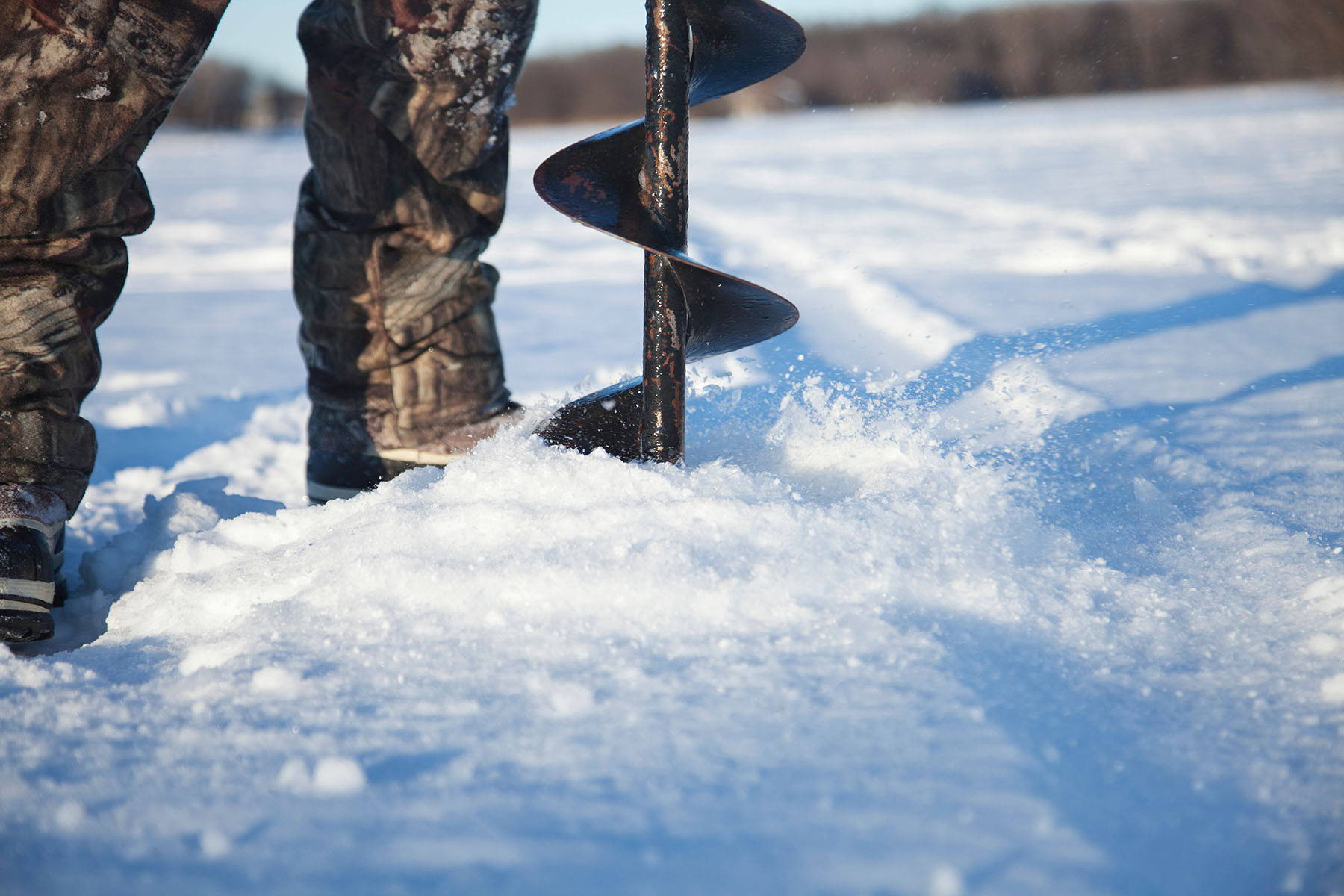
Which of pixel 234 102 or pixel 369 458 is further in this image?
pixel 234 102

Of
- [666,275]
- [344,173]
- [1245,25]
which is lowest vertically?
[666,275]

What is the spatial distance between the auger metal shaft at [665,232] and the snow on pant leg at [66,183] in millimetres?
637

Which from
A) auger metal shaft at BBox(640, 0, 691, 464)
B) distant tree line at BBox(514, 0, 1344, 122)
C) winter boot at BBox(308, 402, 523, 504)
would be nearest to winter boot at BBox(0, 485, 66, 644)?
winter boot at BBox(308, 402, 523, 504)

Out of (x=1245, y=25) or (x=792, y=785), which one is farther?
(x=1245, y=25)

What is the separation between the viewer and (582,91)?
37.4 m

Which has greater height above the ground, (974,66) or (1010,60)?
(1010,60)

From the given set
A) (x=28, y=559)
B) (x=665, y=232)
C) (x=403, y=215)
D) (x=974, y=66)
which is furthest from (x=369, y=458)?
(x=974, y=66)

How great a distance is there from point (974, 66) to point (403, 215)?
3615 centimetres

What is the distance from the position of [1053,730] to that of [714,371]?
1415 mm

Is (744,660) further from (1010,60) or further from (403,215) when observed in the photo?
(1010,60)

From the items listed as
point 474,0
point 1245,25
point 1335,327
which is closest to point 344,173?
point 474,0

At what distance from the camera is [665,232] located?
53.1 inches

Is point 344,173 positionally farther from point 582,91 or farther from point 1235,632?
point 582,91

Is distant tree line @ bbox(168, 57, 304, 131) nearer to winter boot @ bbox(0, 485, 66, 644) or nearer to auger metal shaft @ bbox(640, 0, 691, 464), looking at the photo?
winter boot @ bbox(0, 485, 66, 644)
